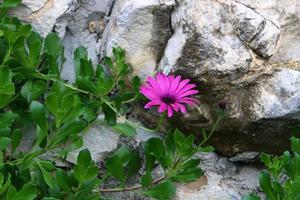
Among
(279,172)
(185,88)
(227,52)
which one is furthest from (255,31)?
(279,172)

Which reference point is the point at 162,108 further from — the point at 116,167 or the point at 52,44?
the point at 52,44

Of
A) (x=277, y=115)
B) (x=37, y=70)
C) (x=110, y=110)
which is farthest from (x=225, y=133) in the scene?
(x=37, y=70)

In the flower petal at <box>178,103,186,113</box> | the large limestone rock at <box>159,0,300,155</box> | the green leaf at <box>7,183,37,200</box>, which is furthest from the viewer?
the large limestone rock at <box>159,0,300,155</box>

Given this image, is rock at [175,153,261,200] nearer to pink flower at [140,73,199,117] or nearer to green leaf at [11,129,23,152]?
pink flower at [140,73,199,117]

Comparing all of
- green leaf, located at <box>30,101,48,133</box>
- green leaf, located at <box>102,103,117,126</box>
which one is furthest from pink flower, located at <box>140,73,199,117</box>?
green leaf, located at <box>30,101,48,133</box>

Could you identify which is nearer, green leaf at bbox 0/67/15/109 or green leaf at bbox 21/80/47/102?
green leaf at bbox 0/67/15/109

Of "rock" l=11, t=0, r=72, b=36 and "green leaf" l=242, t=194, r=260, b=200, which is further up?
"rock" l=11, t=0, r=72, b=36

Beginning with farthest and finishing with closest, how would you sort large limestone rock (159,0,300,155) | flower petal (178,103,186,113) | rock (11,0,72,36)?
rock (11,0,72,36)
large limestone rock (159,0,300,155)
flower petal (178,103,186,113)

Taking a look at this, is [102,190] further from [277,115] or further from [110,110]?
[277,115]
